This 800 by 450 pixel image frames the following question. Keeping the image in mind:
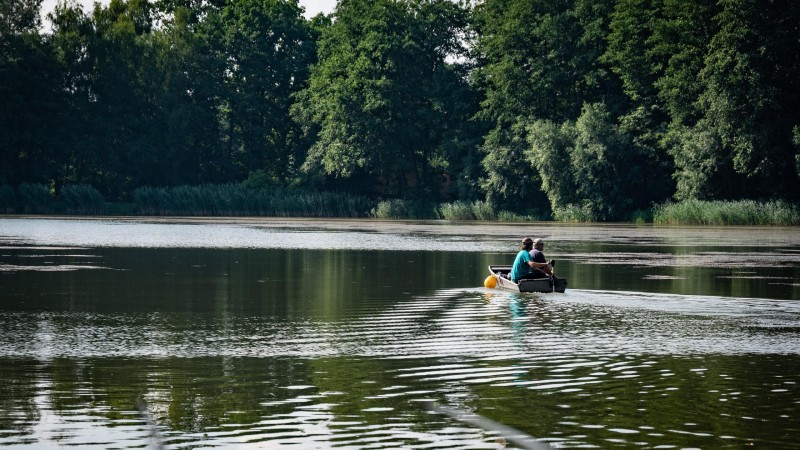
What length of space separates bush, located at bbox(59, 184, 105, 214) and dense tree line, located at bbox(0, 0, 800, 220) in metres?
7.22

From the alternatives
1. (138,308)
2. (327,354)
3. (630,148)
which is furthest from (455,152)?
(327,354)

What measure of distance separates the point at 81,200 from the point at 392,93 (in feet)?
89.1

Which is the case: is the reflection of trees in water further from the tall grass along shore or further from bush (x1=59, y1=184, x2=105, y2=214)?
bush (x1=59, y1=184, x2=105, y2=214)

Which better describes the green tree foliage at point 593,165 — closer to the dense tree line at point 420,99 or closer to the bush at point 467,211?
the dense tree line at point 420,99

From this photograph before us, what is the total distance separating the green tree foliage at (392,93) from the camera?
99125 millimetres

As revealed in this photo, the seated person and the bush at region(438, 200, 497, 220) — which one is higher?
the bush at region(438, 200, 497, 220)

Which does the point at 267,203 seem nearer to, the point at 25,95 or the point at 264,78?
the point at 264,78

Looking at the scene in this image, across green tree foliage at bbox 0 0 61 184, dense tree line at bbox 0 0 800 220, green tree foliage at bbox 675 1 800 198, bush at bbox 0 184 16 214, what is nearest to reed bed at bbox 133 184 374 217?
dense tree line at bbox 0 0 800 220

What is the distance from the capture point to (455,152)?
319 ft

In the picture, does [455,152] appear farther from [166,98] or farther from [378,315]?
[378,315]

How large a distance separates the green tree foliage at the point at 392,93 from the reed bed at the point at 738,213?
Answer: 26287mm

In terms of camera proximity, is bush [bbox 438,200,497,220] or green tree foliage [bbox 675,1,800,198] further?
bush [bbox 438,200,497,220]

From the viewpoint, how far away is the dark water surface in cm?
1102

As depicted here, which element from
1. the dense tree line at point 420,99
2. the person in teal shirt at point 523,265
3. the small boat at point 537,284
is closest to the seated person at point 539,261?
the person in teal shirt at point 523,265
